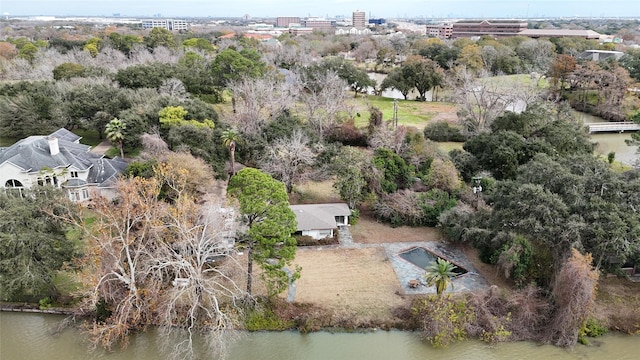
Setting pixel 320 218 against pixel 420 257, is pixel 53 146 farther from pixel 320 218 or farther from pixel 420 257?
pixel 420 257

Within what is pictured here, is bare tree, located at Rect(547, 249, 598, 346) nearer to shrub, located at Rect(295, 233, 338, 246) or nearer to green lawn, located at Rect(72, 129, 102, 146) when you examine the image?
shrub, located at Rect(295, 233, 338, 246)

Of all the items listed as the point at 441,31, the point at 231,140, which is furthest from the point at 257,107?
the point at 441,31

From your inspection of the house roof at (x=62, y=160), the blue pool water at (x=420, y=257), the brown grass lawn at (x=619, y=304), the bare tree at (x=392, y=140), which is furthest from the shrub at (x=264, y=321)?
the bare tree at (x=392, y=140)

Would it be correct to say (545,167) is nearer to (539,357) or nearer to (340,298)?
(539,357)

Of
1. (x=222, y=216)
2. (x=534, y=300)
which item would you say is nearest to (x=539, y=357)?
(x=534, y=300)

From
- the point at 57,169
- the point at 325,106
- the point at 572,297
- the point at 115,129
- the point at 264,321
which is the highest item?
the point at 325,106

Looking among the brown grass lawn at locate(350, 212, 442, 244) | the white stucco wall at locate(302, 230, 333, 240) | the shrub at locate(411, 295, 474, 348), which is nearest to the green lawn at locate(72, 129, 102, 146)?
the white stucco wall at locate(302, 230, 333, 240)

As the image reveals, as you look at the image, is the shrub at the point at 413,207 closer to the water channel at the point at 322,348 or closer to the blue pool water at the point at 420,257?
the blue pool water at the point at 420,257
